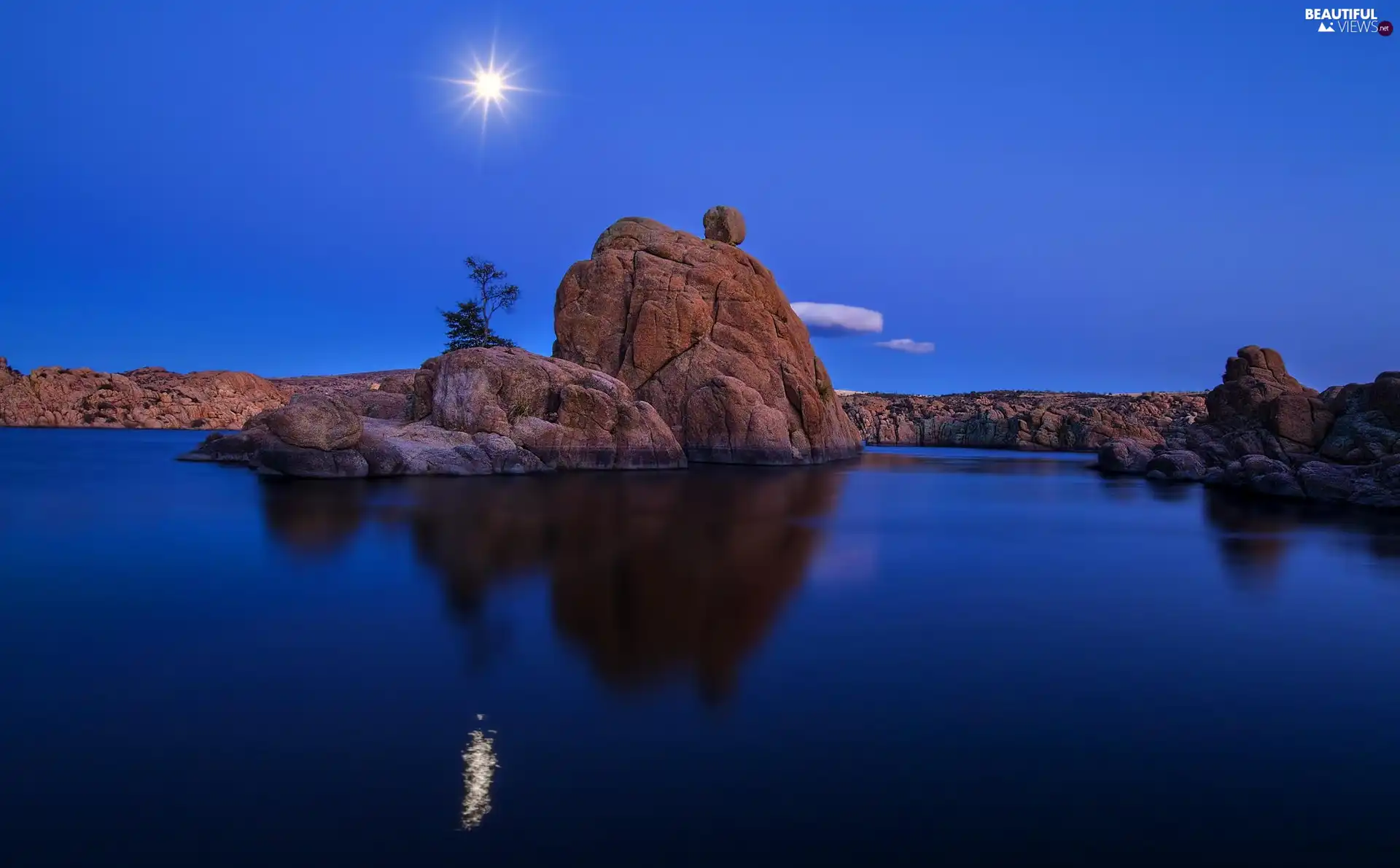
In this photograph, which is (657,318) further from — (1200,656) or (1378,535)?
(1200,656)

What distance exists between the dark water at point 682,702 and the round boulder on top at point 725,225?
41.5 m

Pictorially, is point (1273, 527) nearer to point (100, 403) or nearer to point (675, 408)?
point (675, 408)

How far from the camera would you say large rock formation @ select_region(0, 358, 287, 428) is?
108 metres

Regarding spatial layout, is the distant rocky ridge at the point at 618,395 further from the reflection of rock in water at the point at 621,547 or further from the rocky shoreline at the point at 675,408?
the reflection of rock in water at the point at 621,547

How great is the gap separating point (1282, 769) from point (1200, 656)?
3393mm

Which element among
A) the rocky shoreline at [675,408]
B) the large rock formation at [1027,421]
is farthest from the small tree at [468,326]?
the large rock formation at [1027,421]

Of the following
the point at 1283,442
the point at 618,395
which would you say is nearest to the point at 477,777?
the point at 618,395

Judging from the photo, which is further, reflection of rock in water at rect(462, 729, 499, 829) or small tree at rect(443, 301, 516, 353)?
small tree at rect(443, 301, 516, 353)


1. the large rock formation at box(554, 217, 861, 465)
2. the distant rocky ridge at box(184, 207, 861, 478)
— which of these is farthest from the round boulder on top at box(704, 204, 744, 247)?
the large rock formation at box(554, 217, 861, 465)

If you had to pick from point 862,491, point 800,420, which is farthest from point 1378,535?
point 800,420

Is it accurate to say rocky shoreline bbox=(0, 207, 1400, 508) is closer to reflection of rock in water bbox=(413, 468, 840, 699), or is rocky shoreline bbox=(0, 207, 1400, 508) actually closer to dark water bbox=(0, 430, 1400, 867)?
reflection of rock in water bbox=(413, 468, 840, 699)

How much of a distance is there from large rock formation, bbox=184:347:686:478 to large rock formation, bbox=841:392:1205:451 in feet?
203

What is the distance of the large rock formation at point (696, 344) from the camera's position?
43312 mm

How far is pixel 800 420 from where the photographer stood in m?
47.7
